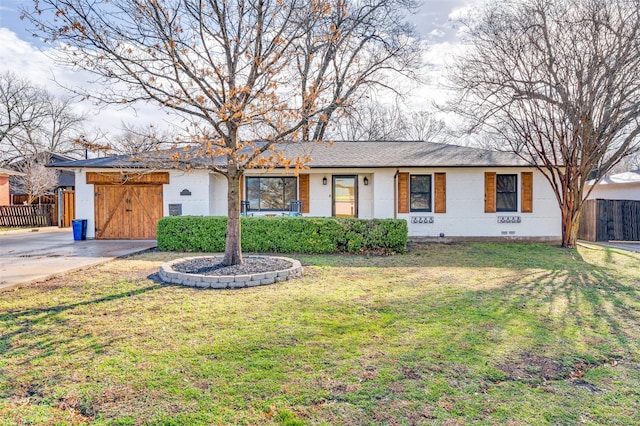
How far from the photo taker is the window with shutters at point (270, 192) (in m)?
13.4

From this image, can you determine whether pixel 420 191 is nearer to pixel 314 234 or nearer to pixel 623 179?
pixel 314 234

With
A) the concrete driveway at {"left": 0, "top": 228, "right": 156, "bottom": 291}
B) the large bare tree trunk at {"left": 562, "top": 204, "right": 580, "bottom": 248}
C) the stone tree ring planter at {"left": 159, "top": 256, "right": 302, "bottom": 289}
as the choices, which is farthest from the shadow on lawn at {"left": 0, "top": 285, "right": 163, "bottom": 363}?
the large bare tree trunk at {"left": 562, "top": 204, "right": 580, "bottom": 248}

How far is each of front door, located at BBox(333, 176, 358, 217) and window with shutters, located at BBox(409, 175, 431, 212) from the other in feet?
6.54

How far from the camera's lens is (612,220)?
572 inches

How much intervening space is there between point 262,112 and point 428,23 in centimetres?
1076

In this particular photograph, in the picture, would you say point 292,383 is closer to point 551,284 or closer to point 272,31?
point 551,284

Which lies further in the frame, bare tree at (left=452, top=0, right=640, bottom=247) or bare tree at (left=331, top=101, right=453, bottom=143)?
bare tree at (left=331, top=101, right=453, bottom=143)

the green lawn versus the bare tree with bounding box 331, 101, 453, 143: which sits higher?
the bare tree with bounding box 331, 101, 453, 143

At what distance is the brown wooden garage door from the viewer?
12.8 metres

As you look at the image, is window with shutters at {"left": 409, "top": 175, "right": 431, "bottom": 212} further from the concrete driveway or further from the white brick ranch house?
the concrete driveway

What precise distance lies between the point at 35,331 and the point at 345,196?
1048 centimetres

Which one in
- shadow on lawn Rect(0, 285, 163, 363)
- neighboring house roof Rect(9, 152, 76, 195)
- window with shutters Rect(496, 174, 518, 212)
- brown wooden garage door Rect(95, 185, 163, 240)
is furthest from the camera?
neighboring house roof Rect(9, 152, 76, 195)

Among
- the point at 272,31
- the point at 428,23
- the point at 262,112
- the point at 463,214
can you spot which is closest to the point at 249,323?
the point at 262,112

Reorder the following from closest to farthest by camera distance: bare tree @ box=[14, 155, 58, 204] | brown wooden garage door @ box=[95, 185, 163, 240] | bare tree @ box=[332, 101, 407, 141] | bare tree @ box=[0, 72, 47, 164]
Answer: brown wooden garage door @ box=[95, 185, 163, 240]
bare tree @ box=[14, 155, 58, 204]
bare tree @ box=[0, 72, 47, 164]
bare tree @ box=[332, 101, 407, 141]
